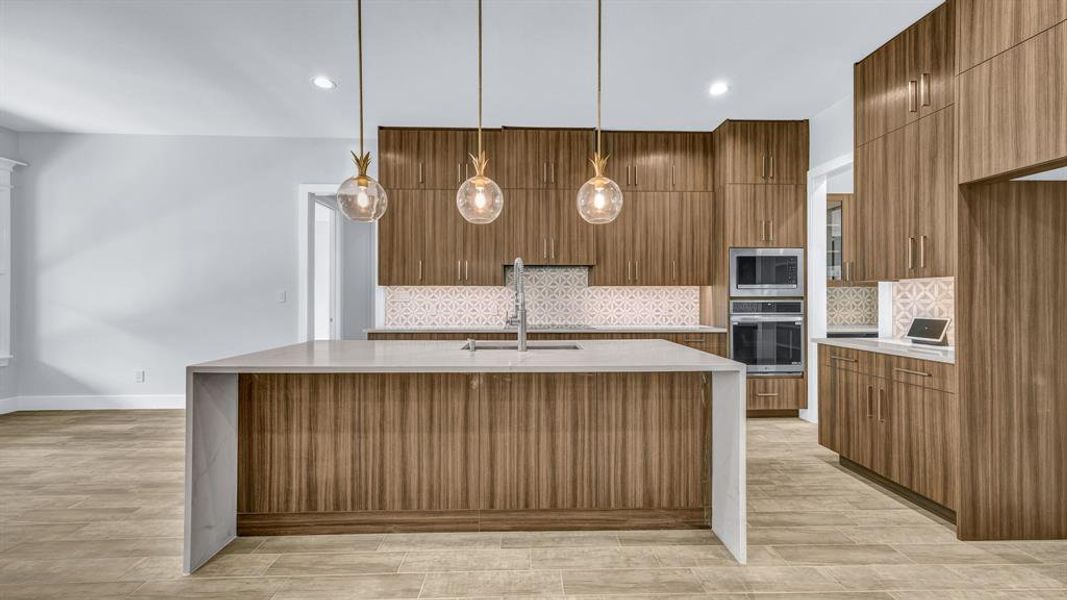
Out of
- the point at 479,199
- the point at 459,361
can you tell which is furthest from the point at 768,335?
the point at 459,361

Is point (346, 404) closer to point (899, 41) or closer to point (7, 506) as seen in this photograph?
point (7, 506)

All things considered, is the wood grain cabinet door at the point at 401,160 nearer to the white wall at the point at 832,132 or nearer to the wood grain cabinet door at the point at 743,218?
the wood grain cabinet door at the point at 743,218

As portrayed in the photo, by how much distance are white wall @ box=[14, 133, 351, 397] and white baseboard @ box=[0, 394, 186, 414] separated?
6 cm

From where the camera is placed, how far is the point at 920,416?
2930 mm

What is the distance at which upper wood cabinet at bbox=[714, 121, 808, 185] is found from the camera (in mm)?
5160

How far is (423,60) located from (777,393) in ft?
13.4

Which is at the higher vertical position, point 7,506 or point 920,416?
point 920,416

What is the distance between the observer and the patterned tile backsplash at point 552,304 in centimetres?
561

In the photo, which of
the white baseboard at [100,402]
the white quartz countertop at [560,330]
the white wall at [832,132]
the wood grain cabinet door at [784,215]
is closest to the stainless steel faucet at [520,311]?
the white quartz countertop at [560,330]

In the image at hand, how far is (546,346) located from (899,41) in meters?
2.67

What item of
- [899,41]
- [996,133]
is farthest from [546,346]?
[899,41]

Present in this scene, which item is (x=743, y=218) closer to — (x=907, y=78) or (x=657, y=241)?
(x=657, y=241)

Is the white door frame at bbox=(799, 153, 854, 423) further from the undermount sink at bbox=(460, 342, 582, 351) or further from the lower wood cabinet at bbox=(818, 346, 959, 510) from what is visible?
the undermount sink at bbox=(460, 342, 582, 351)

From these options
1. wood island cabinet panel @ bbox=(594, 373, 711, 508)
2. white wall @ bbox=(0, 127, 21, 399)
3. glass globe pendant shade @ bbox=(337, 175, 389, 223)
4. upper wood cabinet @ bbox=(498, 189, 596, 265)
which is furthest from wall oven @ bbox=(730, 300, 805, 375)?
white wall @ bbox=(0, 127, 21, 399)
